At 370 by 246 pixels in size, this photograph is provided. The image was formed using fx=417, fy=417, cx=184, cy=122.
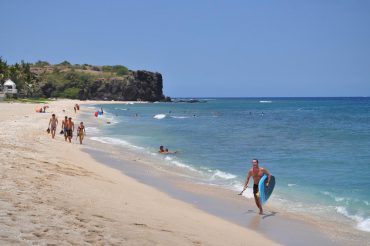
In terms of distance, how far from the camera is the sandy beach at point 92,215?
600 centimetres

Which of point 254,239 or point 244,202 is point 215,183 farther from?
point 254,239

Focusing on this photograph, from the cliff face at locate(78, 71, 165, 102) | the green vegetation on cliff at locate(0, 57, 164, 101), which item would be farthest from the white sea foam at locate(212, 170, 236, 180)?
the cliff face at locate(78, 71, 165, 102)

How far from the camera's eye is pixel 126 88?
156250 mm

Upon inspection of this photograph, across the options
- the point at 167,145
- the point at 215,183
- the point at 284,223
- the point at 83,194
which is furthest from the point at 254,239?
the point at 167,145

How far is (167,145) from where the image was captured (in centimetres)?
2566

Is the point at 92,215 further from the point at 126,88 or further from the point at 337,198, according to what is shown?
the point at 126,88

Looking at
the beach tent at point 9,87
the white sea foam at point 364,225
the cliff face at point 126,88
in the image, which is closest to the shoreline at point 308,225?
the white sea foam at point 364,225

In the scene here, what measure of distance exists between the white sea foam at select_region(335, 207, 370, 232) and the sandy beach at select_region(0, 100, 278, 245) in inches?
110

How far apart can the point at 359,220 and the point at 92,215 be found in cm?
651

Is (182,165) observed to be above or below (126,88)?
below

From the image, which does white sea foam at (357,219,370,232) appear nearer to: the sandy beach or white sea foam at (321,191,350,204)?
white sea foam at (321,191,350,204)

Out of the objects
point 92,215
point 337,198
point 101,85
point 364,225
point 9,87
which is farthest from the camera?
point 101,85

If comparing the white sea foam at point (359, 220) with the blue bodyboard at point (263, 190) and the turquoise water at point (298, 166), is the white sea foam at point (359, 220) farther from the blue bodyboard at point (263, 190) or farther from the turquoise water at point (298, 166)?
the blue bodyboard at point (263, 190)

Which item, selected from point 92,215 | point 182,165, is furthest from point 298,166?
point 92,215
